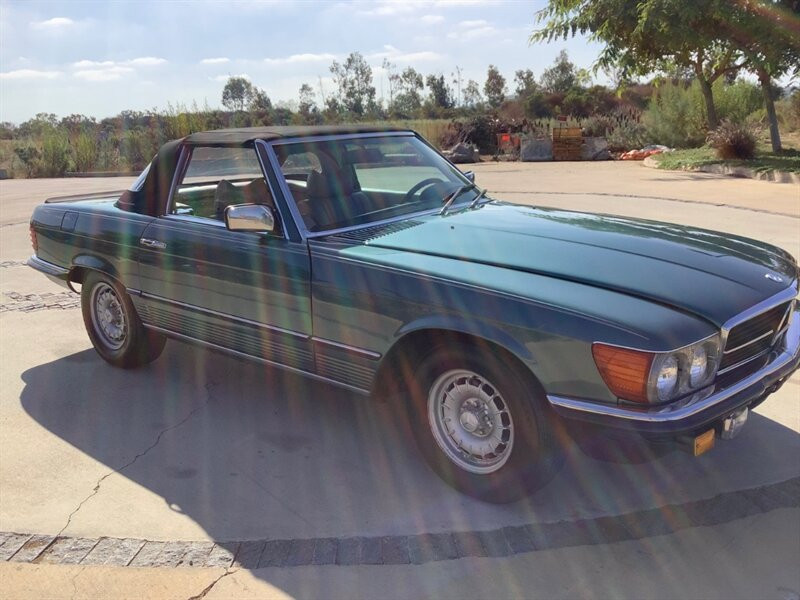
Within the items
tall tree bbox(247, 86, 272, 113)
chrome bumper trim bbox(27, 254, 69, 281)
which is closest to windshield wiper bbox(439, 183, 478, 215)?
chrome bumper trim bbox(27, 254, 69, 281)

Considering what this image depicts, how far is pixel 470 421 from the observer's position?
311cm

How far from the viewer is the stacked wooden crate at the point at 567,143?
79.6ft

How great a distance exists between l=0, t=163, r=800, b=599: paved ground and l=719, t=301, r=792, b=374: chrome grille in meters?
0.68

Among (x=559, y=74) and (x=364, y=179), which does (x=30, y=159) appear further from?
(x=559, y=74)

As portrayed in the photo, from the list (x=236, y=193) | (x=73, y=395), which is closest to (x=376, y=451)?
(x=236, y=193)

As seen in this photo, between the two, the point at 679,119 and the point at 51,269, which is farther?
the point at 679,119

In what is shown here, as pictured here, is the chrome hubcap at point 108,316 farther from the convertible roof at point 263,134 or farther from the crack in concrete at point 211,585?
the crack in concrete at point 211,585

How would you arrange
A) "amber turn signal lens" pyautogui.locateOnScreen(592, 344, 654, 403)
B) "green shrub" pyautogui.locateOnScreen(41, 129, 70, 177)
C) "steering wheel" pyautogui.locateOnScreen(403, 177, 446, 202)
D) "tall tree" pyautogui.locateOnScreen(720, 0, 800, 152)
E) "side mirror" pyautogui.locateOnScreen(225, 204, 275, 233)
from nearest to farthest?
"amber turn signal lens" pyautogui.locateOnScreen(592, 344, 654, 403), "side mirror" pyautogui.locateOnScreen(225, 204, 275, 233), "steering wheel" pyautogui.locateOnScreen(403, 177, 446, 202), "tall tree" pyautogui.locateOnScreen(720, 0, 800, 152), "green shrub" pyautogui.locateOnScreen(41, 129, 70, 177)

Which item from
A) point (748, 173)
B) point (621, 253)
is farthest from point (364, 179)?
point (748, 173)

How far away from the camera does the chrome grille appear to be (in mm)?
2799

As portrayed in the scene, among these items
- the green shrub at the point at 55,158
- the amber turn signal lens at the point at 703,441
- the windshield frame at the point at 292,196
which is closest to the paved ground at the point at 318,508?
the amber turn signal lens at the point at 703,441

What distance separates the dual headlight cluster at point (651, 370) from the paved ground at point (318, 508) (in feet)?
2.14

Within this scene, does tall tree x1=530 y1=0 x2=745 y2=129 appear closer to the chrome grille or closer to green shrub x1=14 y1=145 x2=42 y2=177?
the chrome grille

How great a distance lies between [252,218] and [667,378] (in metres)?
2.12
